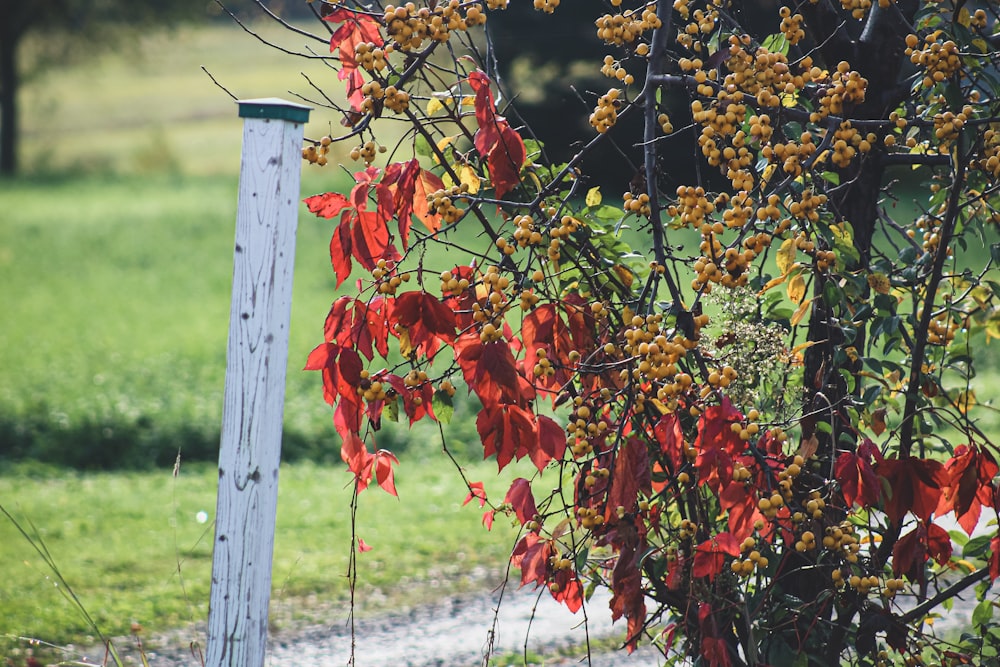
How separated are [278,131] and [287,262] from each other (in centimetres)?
28

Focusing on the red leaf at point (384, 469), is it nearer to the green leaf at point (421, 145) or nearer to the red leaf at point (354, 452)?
the red leaf at point (354, 452)

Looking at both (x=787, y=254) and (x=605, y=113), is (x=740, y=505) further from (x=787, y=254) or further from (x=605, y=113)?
(x=605, y=113)

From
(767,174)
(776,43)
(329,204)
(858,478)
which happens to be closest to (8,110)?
(329,204)

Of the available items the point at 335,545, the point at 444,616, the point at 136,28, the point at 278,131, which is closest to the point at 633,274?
the point at 278,131

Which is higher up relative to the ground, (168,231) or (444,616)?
(168,231)

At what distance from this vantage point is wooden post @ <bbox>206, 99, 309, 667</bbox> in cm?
216

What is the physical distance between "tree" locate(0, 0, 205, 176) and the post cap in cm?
2684

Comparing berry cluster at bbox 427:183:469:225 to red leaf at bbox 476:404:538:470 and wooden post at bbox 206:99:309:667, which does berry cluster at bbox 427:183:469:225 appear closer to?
wooden post at bbox 206:99:309:667

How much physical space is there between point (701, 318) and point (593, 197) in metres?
0.63

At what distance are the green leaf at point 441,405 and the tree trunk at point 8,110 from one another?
2791cm

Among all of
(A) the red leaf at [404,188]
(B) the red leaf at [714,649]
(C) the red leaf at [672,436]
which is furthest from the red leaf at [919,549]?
(A) the red leaf at [404,188]

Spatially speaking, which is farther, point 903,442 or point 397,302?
point 903,442

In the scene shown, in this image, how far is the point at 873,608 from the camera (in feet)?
8.13

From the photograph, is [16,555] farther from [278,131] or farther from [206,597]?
[278,131]
